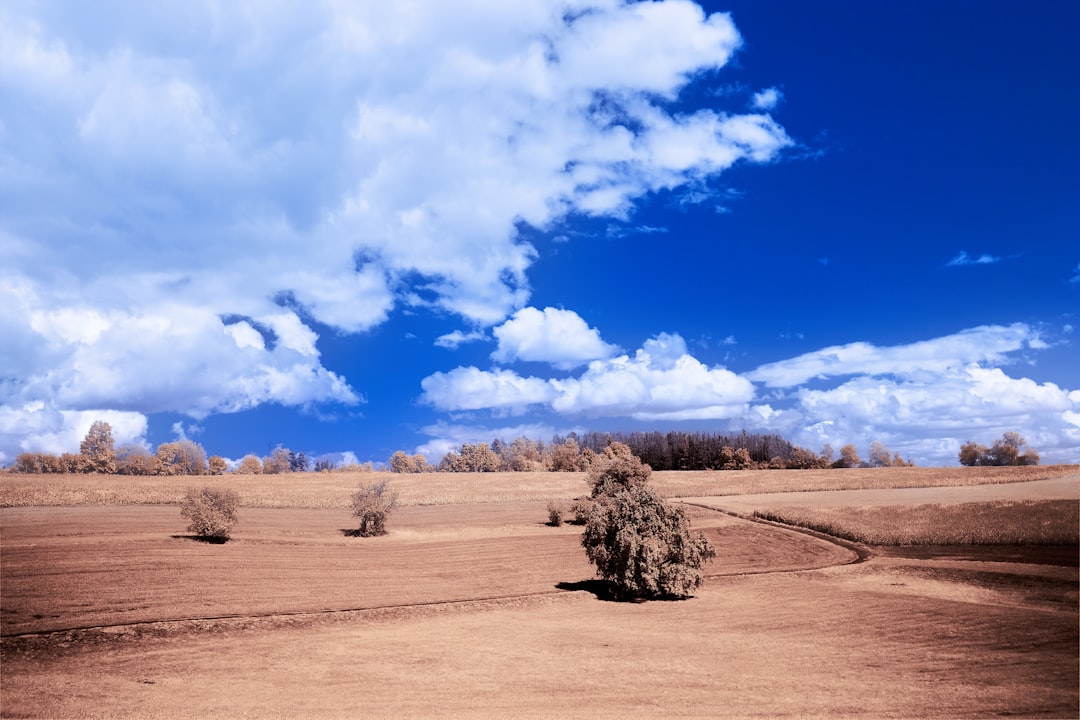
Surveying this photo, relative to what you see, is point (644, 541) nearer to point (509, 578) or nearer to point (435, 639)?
point (509, 578)

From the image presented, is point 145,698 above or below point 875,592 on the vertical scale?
above

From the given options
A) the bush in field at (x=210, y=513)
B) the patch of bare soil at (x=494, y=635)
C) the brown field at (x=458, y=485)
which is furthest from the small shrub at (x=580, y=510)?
the bush in field at (x=210, y=513)

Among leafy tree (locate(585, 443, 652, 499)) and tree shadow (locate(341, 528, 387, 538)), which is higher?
leafy tree (locate(585, 443, 652, 499))

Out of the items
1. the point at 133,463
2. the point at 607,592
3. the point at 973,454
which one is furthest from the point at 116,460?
the point at 973,454

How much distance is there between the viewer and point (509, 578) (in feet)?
102

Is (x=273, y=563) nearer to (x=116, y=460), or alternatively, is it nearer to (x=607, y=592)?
(x=607, y=592)

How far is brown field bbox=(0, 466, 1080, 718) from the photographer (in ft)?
43.2

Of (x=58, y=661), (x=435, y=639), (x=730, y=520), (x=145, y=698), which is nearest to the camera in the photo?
(x=145, y=698)

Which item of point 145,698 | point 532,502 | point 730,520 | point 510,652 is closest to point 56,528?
point 145,698

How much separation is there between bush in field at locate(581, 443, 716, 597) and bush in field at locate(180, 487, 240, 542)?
891 inches

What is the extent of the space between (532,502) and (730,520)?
2525cm

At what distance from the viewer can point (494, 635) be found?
2008 centimetres

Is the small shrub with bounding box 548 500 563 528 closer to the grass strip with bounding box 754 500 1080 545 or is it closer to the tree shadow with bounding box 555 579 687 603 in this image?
the grass strip with bounding box 754 500 1080 545

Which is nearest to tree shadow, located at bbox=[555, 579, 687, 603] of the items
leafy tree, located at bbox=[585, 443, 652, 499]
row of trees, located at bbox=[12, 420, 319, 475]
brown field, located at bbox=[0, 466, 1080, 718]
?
brown field, located at bbox=[0, 466, 1080, 718]
